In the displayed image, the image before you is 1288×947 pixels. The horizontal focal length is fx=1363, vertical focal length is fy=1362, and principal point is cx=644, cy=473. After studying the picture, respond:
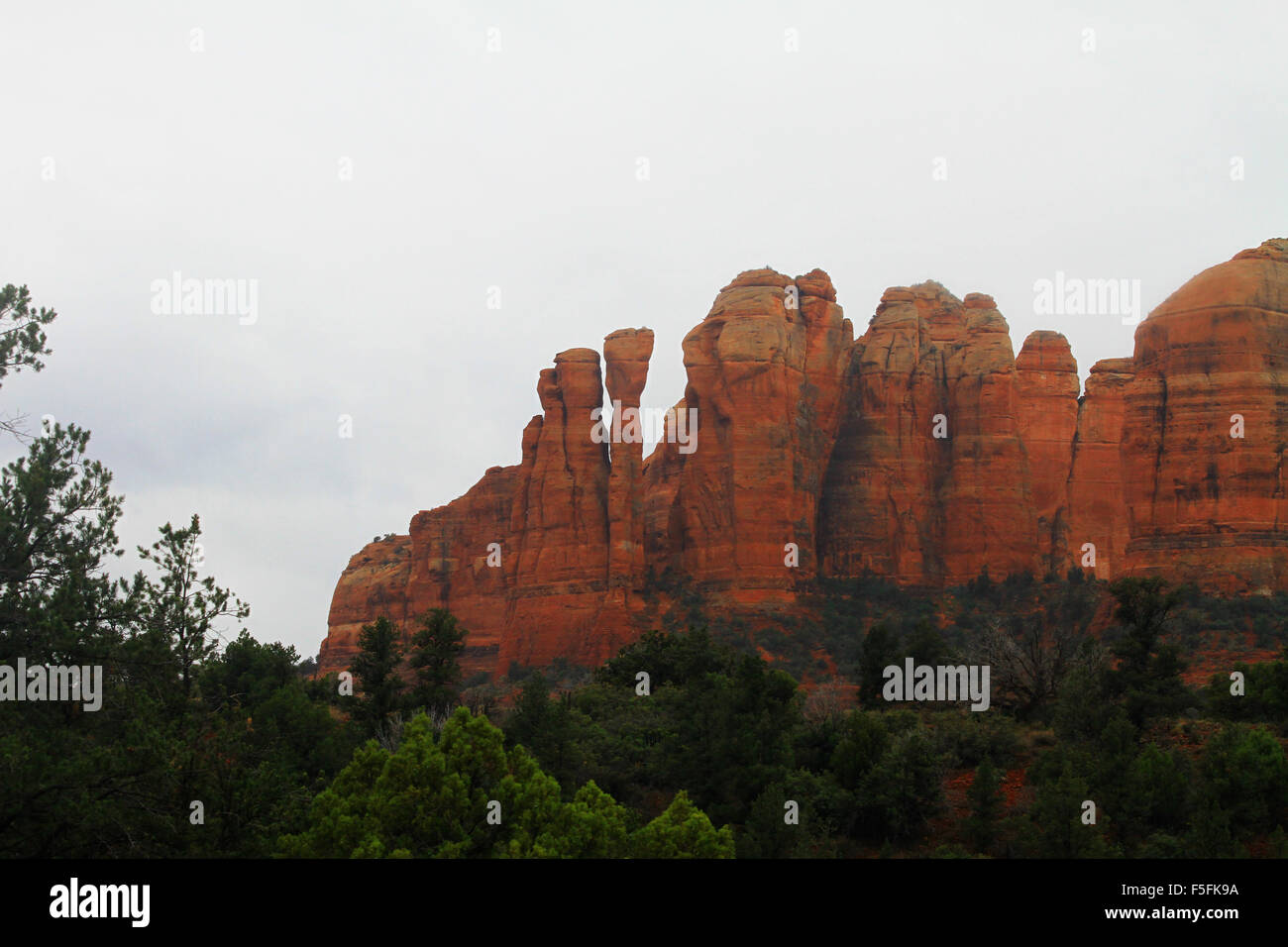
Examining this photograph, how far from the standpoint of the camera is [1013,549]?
9169cm

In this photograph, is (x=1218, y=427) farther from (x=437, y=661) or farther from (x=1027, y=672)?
(x=437, y=661)

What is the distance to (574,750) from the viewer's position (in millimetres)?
32938

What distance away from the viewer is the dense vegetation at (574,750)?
851 inches

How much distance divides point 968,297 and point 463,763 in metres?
80.3

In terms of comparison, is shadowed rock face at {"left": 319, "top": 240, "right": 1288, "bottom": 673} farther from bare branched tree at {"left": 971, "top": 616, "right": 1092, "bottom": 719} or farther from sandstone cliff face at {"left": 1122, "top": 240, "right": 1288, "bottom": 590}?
bare branched tree at {"left": 971, "top": 616, "right": 1092, "bottom": 719}

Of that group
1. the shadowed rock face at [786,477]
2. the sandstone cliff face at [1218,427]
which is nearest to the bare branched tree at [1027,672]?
the sandstone cliff face at [1218,427]

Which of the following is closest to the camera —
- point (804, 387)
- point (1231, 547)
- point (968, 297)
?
point (1231, 547)

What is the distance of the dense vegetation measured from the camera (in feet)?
70.9

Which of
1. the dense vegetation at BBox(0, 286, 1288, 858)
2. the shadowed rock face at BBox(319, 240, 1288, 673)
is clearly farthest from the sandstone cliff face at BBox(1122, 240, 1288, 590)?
the dense vegetation at BBox(0, 286, 1288, 858)
